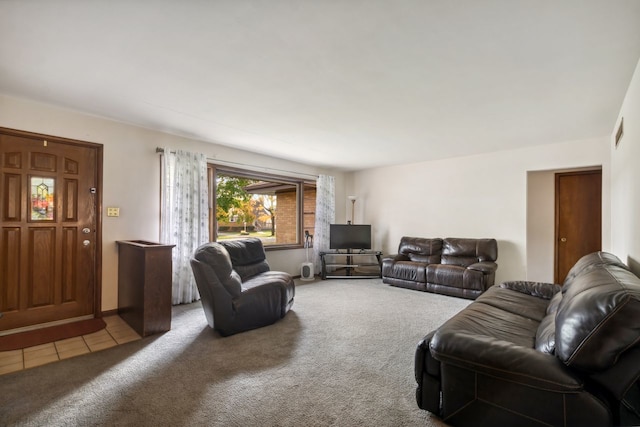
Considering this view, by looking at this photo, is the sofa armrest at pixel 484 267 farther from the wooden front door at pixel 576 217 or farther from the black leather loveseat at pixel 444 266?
the wooden front door at pixel 576 217

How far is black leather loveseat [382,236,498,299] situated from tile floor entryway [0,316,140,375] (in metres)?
3.83

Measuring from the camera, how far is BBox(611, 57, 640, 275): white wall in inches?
85.6

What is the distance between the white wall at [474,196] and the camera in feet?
14.4

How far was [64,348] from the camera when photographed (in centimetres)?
258

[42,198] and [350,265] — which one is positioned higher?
[42,198]

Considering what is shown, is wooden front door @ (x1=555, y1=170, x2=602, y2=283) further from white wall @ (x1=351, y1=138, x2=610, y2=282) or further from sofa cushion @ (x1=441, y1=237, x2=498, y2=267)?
sofa cushion @ (x1=441, y1=237, x2=498, y2=267)

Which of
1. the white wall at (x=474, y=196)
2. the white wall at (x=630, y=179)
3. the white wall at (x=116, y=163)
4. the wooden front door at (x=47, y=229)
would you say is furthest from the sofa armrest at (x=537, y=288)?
the wooden front door at (x=47, y=229)

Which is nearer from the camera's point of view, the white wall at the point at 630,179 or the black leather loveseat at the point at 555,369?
the black leather loveseat at the point at 555,369

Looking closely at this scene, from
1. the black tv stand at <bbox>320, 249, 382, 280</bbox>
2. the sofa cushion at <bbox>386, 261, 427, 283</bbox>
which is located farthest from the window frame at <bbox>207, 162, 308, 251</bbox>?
the sofa cushion at <bbox>386, 261, 427, 283</bbox>

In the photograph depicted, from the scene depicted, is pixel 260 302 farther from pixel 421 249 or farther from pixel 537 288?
pixel 421 249

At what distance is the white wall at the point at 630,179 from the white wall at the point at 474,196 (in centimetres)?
136

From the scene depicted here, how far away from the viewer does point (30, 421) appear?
1.66 m

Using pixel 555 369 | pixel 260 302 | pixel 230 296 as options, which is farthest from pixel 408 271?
pixel 555 369

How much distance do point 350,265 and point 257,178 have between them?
2.42 metres
